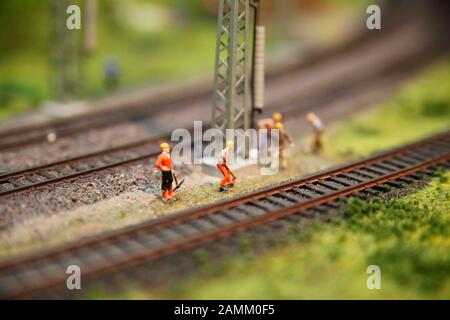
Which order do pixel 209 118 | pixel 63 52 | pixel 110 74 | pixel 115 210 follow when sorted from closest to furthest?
pixel 115 210 < pixel 63 52 < pixel 209 118 < pixel 110 74

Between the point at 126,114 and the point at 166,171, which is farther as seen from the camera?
the point at 126,114

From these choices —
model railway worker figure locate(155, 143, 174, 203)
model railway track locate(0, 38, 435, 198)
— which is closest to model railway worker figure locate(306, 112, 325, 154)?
model railway track locate(0, 38, 435, 198)

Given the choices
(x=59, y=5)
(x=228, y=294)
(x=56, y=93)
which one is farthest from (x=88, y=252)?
(x=56, y=93)

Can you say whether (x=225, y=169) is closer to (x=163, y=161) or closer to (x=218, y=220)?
(x=163, y=161)

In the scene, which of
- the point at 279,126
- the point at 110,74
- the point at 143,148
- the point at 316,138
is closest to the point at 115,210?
the point at 143,148

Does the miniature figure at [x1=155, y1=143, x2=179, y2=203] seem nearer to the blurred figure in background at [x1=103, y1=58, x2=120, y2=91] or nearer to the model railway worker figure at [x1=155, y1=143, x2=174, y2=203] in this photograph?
the model railway worker figure at [x1=155, y1=143, x2=174, y2=203]

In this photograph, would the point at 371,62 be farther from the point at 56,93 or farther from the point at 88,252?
the point at 88,252

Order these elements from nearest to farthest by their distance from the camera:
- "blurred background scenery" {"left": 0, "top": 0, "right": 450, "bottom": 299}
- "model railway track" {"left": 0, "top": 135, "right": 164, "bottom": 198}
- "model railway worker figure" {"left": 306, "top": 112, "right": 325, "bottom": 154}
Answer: "blurred background scenery" {"left": 0, "top": 0, "right": 450, "bottom": 299}, "model railway track" {"left": 0, "top": 135, "right": 164, "bottom": 198}, "model railway worker figure" {"left": 306, "top": 112, "right": 325, "bottom": 154}
